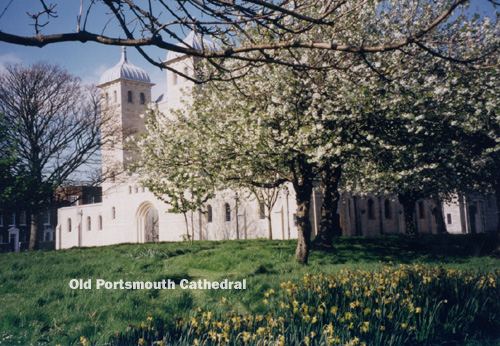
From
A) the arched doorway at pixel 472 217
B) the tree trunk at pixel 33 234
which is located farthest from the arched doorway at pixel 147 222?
the arched doorway at pixel 472 217

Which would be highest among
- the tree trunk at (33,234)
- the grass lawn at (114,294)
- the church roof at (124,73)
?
the church roof at (124,73)

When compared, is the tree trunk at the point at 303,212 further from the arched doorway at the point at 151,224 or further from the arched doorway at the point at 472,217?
the arched doorway at the point at 472,217

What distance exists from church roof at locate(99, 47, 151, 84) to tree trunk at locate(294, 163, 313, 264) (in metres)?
49.3

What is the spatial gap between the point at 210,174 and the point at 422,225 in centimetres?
4648

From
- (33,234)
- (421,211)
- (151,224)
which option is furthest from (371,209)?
(33,234)

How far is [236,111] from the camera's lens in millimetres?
Answer: 13000

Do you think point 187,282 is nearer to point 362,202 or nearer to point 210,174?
point 210,174

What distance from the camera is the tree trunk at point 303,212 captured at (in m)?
12.8

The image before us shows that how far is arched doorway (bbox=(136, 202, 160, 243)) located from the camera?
54.4 m

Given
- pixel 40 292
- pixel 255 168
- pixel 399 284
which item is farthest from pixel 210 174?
pixel 399 284

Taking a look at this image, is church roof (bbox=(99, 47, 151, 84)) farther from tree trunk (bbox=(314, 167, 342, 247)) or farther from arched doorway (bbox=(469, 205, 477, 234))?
arched doorway (bbox=(469, 205, 477, 234))

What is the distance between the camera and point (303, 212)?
13539mm

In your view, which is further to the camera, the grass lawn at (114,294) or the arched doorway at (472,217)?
the arched doorway at (472,217)

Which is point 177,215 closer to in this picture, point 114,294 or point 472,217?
point 472,217
